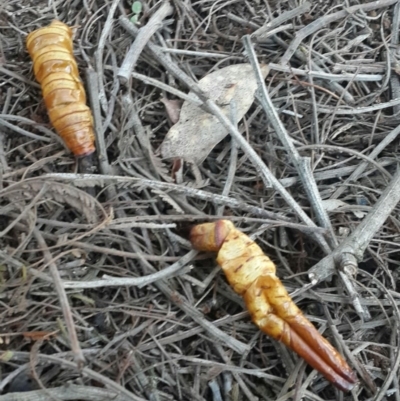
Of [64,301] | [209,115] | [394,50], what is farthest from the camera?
[394,50]

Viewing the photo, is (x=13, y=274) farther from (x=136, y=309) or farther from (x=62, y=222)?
(x=136, y=309)

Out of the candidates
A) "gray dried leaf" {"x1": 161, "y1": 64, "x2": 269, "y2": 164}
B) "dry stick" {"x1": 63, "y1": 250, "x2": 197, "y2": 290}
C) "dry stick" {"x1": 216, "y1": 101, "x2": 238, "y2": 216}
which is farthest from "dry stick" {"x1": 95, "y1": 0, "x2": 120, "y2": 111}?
"dry stick" {"x1": 63, "y1": 250, "x2": 197, "y2": 290}

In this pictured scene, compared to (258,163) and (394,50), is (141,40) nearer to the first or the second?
(258,163)

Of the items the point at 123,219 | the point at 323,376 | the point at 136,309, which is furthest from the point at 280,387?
the point at 123,219

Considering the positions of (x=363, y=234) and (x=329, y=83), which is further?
(x=329, y=83)

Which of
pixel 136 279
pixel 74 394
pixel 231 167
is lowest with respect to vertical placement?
pixel 74 394

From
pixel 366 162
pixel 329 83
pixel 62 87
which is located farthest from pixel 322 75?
pixel 62 87
